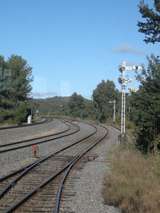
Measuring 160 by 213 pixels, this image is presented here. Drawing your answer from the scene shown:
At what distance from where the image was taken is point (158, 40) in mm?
19969

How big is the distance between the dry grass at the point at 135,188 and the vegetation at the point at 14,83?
209 ft

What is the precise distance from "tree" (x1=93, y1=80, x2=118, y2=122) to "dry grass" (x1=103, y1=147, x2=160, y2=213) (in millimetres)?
104811

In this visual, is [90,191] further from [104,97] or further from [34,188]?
[104,97]

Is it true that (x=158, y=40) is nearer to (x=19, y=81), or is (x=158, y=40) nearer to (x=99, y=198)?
(x=99, y=198)

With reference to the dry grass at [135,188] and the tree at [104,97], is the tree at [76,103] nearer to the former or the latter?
the tree at [104,97]

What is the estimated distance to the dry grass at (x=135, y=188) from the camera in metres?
11.7

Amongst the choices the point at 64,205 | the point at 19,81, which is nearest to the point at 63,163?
the point at 64,205

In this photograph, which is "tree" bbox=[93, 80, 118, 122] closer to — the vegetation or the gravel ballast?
the vegetation

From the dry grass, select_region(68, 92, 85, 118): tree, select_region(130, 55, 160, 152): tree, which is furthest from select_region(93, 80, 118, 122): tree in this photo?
the dry grass

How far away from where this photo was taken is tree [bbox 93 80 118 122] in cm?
12488

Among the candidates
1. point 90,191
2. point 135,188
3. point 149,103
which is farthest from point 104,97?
point 135,188

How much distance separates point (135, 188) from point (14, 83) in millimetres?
92983

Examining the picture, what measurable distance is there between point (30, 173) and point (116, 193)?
242 inches

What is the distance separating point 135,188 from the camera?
13.7 meters
